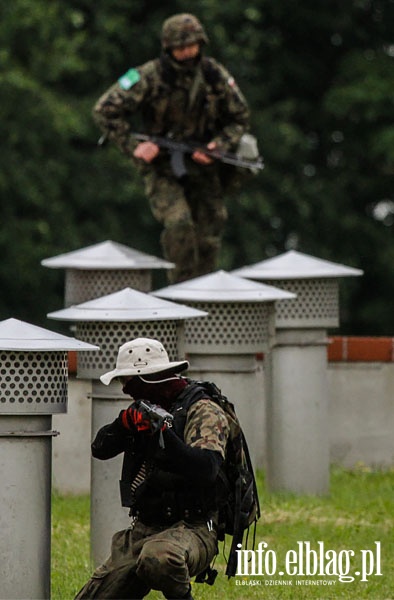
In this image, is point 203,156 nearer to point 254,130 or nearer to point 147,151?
point 147,151

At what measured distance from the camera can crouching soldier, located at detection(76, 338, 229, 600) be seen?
305 inches

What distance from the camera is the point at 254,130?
29.2m

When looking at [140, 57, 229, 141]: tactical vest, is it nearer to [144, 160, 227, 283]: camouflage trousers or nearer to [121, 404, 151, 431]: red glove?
[144, 160, 227, 283]: camouflage trousers

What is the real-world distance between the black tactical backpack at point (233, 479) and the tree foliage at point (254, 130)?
1873cm

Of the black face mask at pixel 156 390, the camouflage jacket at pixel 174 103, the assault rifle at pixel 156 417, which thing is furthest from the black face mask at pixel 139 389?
the camouflage jacket at pixel 174 103

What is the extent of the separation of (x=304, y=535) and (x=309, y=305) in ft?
6.29

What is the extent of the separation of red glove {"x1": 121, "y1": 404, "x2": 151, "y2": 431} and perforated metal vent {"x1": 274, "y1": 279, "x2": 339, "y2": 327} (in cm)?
437

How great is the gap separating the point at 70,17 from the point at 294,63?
4.27 metres

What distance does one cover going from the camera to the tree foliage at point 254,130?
2730 cm

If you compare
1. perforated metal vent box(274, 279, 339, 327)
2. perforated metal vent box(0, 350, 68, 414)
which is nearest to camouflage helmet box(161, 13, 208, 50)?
perforated metal vent box(274, 279, 339, 327)

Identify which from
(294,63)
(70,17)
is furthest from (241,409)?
(294,63)

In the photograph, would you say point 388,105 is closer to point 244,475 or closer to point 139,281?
point 139,281

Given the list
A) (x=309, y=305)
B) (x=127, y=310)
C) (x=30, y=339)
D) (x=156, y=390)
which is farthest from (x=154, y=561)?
(x=309, y=305)

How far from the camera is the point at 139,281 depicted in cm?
1354
